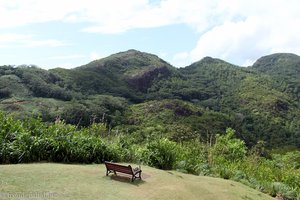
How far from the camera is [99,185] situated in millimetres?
9227

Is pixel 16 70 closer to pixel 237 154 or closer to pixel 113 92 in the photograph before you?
pixel 113 92

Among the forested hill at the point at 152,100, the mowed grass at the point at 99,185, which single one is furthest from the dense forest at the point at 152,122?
the mowed grass at the point at 99,185

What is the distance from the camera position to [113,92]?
153875 mm

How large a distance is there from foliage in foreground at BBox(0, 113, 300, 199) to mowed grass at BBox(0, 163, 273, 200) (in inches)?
25.3

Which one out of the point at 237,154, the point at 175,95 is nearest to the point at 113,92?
the point at 175,95

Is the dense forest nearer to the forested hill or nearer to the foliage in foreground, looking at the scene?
the foliage in foreground

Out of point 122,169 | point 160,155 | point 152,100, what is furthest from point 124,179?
point 152,100

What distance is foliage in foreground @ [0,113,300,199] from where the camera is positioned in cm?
1075

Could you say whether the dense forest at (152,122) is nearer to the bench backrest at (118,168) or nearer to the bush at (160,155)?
the bush at (160,155)

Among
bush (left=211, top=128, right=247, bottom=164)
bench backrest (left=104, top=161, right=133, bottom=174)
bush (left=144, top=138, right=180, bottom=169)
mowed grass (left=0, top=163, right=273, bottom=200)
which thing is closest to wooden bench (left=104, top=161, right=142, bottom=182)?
bench backrest (left=104, top=161, right=133, bottom=174)

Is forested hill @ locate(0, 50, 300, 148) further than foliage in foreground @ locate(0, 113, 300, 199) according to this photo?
Yes

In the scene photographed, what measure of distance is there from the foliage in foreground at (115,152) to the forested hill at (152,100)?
42.8 meters

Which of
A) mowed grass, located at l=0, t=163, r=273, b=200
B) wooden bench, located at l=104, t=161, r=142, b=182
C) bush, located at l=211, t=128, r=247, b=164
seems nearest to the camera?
mowed grass, located at l=0, t=163, r=273, b=200

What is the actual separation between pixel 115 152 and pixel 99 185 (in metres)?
3.07
